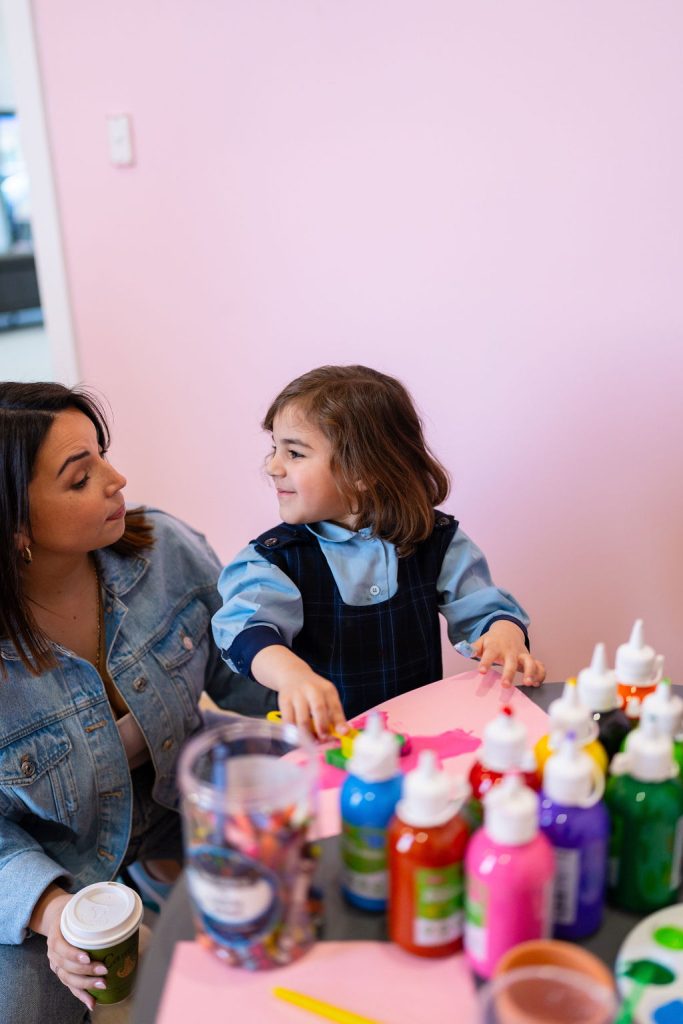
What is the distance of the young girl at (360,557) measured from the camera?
1.19m

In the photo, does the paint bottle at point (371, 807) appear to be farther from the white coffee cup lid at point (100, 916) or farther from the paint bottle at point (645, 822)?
the white coffee cup lid at point (100, 916)

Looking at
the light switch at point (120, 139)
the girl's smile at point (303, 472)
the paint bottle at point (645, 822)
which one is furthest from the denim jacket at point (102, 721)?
the light switch at point (120, 139)

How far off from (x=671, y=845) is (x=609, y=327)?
1.02 m

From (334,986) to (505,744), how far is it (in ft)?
0.70

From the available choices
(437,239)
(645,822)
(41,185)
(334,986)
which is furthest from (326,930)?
(41,185)

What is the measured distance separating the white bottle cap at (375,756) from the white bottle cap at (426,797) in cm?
4

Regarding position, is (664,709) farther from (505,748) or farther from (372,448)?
(372,448)

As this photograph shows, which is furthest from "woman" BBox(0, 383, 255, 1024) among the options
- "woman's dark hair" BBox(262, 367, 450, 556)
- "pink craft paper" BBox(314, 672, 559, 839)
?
"pink craft paper" BBox(314, 672, 559, 839)

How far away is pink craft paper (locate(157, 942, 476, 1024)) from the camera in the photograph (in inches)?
25.8

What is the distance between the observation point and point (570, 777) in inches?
25.4

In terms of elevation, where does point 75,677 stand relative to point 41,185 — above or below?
below

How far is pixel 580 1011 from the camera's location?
0.59 meters

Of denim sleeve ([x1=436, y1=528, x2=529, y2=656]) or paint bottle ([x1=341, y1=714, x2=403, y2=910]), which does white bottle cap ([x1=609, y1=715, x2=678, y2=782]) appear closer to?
paint bottle ([x1=341, y1=714, x2=403, y2=910])

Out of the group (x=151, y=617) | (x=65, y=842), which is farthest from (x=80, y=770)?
(x=151, y=617)
